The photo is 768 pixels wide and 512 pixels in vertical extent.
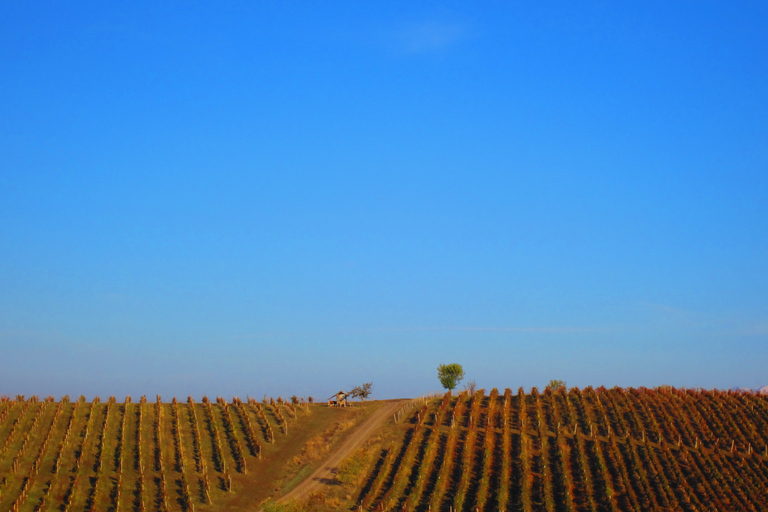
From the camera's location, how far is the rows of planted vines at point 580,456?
160 ft

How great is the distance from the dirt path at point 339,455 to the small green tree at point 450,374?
963 cm

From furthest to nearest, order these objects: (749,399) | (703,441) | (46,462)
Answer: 1. (749,399)
2. (703,441)
3. (46,462)

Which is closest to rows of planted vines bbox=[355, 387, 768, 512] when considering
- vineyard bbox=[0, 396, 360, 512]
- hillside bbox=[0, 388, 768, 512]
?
hillside bbox=[0, 388, 768, 512]

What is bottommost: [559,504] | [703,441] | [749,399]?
[559,504]

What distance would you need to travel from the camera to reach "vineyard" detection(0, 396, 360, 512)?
161 feet

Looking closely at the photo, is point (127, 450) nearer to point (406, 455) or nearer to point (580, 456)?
point (406, 455)

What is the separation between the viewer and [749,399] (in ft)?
222

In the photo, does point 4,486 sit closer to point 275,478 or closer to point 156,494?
point 156,494

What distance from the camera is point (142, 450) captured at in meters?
56.7

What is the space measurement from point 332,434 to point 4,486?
2556 centimetres

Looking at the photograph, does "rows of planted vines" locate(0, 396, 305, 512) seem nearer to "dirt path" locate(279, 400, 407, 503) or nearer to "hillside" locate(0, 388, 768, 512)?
"hillside" locate(0, 388, 768, 512)

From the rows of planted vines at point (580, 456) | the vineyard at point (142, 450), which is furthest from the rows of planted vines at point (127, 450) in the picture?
the rows of planted vines at point (580, 456)

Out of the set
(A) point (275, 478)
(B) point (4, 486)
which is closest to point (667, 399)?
(A) point (275, 478)

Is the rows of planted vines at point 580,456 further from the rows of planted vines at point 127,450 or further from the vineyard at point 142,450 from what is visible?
the rows of planted vines at point 127,450
